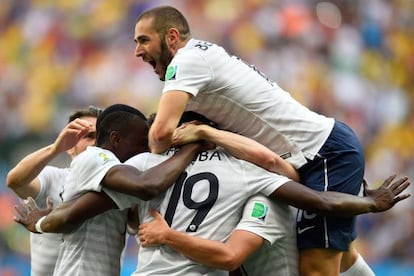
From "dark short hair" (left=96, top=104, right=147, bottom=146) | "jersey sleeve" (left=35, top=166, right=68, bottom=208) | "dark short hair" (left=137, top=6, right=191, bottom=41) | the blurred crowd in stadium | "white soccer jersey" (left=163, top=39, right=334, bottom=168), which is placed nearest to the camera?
"dark short hair" (left=96, top=104, right=147, bottom=146)

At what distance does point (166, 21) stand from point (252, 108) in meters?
0.64

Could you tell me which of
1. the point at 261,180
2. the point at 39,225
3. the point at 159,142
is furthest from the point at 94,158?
the point at 261,180

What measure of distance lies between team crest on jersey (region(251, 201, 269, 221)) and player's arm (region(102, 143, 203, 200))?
39 cm

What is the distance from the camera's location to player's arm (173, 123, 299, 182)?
4277 millimetres

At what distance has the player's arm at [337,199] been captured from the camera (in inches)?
165

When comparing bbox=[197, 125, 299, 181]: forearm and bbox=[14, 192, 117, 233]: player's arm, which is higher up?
bbox=[197, 125, 299, 181]: forearm

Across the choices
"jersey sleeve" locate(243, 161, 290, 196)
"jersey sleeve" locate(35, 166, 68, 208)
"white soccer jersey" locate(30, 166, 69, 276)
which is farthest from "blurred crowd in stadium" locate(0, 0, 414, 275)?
"jersey sleeve" locate(243, 161, 290, 196)

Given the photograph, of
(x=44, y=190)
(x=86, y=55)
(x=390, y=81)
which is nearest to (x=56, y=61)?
(x=86, y=55)

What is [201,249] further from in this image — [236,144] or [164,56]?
[164,56]

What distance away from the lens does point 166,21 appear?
181 inches

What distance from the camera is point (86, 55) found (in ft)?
34.4

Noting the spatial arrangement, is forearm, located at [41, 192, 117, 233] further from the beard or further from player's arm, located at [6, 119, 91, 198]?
player's arm, located at [6, 119, 91, 198]

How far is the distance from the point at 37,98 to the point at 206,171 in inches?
253

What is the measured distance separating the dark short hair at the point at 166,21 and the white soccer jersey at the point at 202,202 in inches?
29.1
